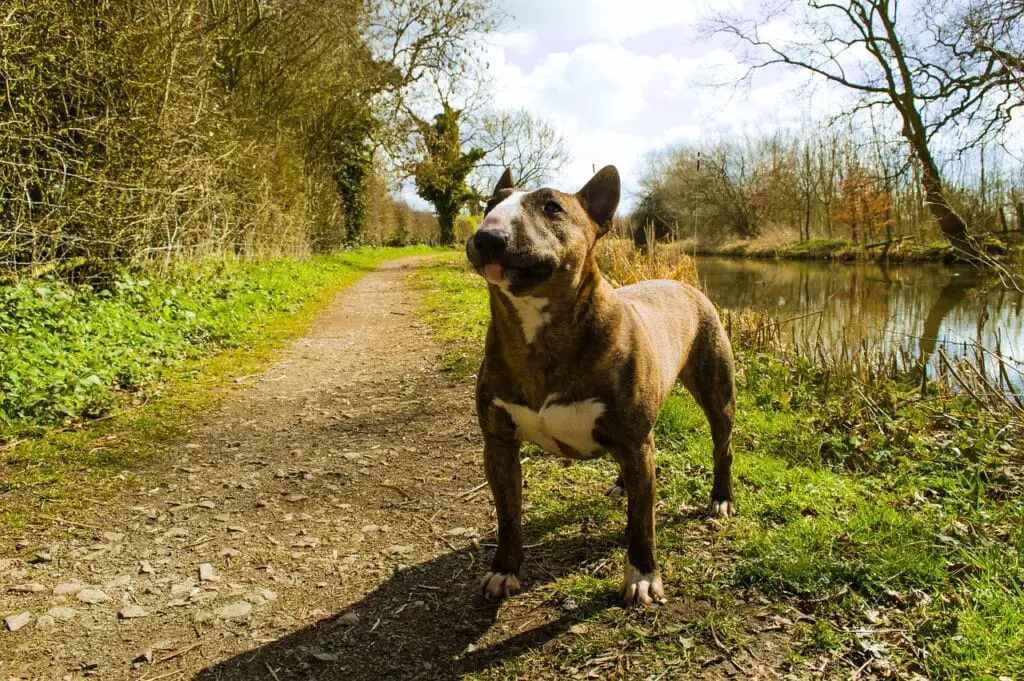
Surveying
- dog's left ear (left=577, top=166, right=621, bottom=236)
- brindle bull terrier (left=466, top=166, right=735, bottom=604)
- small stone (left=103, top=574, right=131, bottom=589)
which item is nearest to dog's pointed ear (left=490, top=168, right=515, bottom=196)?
brindle bull terrier (left=466, top=166, right=735, bottom=604)

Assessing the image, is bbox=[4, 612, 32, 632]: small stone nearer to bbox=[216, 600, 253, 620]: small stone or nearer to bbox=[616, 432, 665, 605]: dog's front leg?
bbox=[216, 600, 253, 620]: small stone

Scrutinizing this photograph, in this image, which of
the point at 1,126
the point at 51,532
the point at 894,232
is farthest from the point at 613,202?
the point at 894,232

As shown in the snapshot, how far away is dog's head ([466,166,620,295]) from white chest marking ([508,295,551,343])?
0.30 feet

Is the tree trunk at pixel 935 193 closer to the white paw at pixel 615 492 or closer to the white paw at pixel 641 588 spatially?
the white paw at pixel 615 492

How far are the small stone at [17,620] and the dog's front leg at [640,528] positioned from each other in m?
2.83

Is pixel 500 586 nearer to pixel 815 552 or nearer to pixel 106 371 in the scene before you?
pixel 815 552

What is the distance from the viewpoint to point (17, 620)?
2.89 metres

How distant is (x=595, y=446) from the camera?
9.57 feet

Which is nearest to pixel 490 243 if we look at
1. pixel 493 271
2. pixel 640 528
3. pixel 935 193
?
pixel 493 271

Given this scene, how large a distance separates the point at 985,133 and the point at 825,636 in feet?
45.4

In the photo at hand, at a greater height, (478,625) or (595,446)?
(595,446)

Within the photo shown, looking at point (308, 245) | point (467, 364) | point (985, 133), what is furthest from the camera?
point (308, 245)

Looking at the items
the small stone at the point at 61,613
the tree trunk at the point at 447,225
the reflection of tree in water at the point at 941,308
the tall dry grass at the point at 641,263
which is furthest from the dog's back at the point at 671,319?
the tree trunk at the point at 447,225

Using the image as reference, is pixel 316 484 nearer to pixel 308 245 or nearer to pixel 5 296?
pixel 5 296
